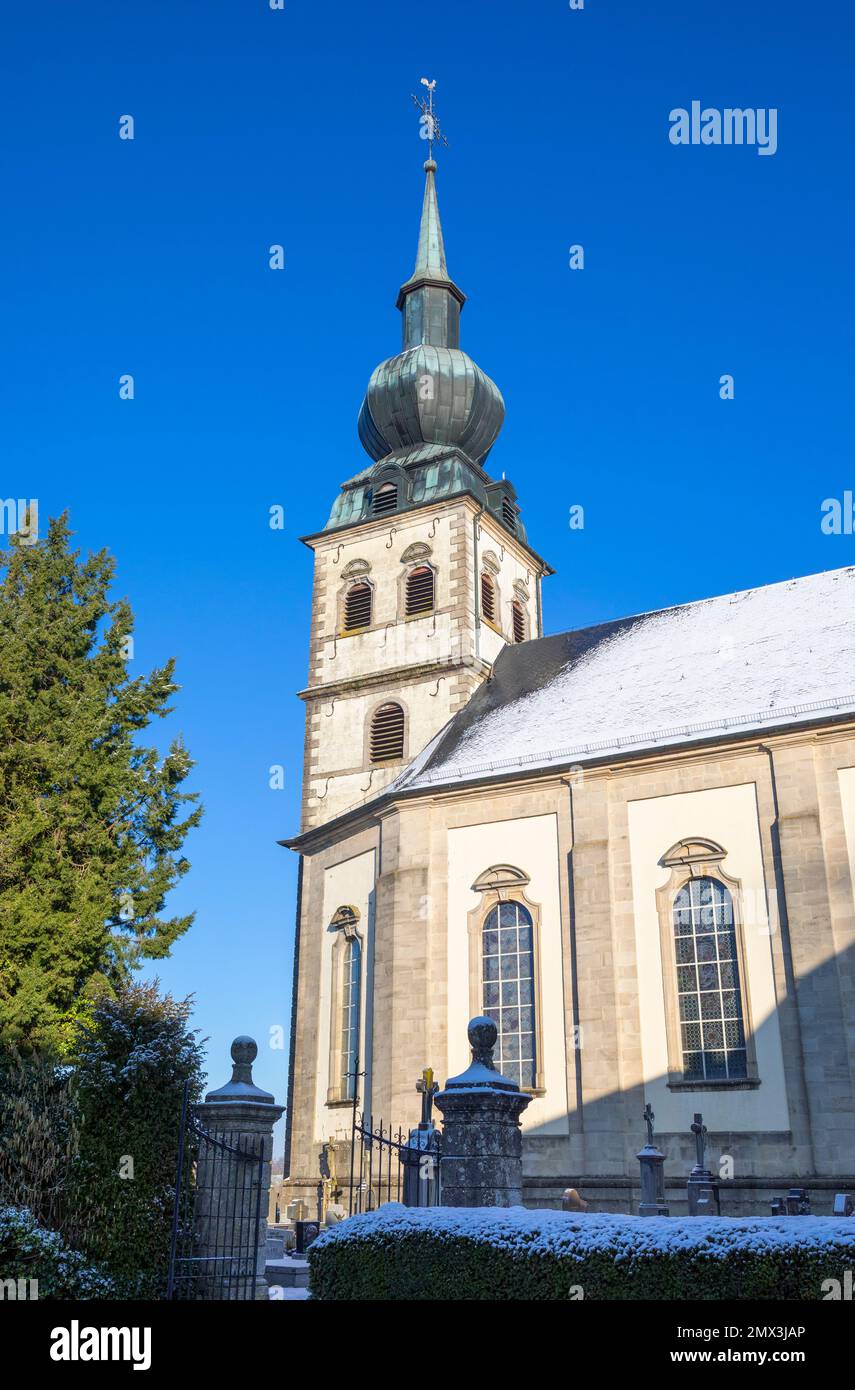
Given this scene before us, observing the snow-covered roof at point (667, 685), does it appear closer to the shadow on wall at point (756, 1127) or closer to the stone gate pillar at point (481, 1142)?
the shadow on wall at point (756, 1127)

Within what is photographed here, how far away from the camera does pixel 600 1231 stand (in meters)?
8.03

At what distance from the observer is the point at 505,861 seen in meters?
23.0

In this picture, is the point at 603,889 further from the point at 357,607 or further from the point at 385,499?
the point at 385,499

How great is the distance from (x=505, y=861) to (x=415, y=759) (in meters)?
4.56

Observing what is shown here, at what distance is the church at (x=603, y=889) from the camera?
1902 cm

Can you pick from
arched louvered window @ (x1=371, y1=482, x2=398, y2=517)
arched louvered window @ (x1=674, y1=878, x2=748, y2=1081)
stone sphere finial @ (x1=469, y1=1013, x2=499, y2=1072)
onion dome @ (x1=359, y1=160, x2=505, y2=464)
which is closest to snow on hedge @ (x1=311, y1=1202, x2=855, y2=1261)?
stone sphere finial @ (x1=469, y1=1013, x2=499, y2=1072)

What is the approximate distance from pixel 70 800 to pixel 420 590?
43.4 ft

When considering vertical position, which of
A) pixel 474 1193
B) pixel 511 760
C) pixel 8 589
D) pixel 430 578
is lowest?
pixel 474 1193

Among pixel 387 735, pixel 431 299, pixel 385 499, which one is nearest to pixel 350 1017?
pixel 387 735

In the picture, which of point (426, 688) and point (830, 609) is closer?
point (830, 609)

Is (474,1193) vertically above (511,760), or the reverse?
(511,760)
